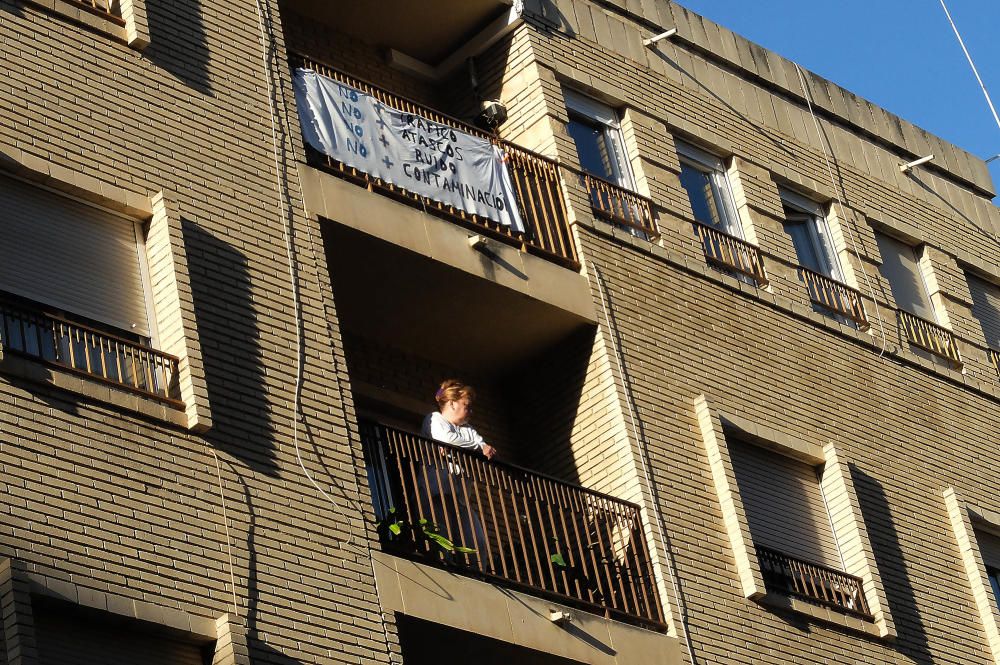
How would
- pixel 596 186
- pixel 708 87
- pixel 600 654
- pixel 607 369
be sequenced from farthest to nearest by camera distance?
pixel 708 87, pixel 596 186, pixel 607 369, pixel 600 654

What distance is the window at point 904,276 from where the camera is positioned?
69.5 feet

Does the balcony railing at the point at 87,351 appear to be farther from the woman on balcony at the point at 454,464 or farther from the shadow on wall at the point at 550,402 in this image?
the shadow on wall at the point at 550,402

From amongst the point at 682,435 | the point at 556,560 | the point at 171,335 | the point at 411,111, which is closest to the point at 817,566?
the point at 682,435

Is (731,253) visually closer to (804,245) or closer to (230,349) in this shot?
Answer: (804,245)

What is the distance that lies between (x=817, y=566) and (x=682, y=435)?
1.74 m

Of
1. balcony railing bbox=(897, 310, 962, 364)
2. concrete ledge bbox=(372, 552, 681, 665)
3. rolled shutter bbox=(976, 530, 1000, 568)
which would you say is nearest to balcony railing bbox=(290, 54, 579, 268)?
concrete ledge bbox=(372, 552, 681, 665)

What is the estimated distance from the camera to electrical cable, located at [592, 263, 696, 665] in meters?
15.5

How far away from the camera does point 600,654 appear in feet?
47.8

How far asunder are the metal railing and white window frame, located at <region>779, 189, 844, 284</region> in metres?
8.41

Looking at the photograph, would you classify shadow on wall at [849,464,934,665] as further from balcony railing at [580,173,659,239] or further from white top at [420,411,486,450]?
white top at [420,411,486,450]

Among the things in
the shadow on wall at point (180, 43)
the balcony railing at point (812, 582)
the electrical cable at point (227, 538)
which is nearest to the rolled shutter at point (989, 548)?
the balcony railing at point (812, 582)

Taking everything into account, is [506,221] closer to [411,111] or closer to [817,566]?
[411,111]

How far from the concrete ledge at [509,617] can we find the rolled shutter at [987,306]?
8613 millimetres

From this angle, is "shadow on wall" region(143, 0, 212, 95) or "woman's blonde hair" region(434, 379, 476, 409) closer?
"shadow on wall" region(143, 0, 212, 95)
